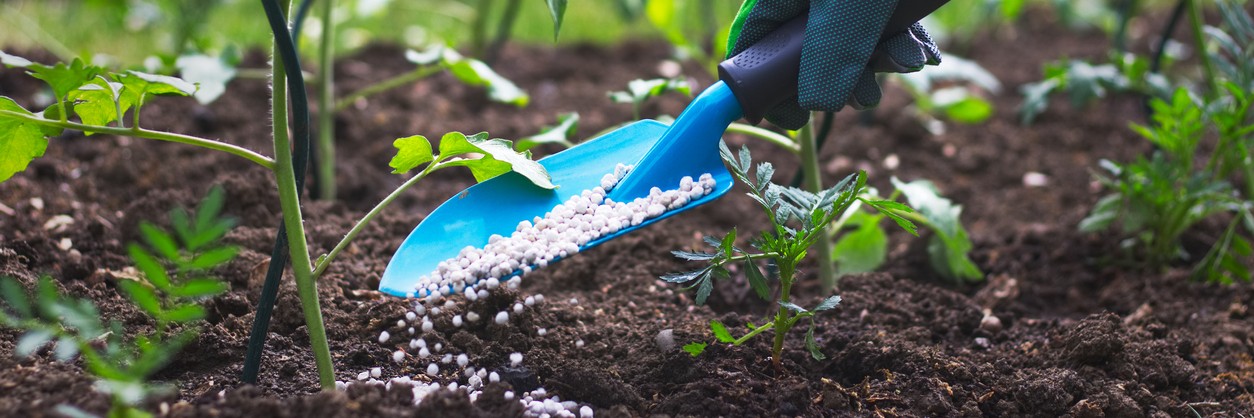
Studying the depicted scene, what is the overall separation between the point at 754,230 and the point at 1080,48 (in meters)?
1.85

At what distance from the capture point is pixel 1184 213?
71.8 inches

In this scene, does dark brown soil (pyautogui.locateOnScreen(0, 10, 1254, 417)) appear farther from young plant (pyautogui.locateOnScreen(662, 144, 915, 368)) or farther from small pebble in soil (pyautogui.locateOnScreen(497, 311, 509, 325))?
young plant (pyautogui.locateOnScreen(662, 144, 915, 368))

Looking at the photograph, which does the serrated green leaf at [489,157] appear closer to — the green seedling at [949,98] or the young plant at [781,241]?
the young plant at [781,241]

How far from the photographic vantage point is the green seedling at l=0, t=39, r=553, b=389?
1.11 metres

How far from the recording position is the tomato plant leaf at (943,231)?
5.49ft

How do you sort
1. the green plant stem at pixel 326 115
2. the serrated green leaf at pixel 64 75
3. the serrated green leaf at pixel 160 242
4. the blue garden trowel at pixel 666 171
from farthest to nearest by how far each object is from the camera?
the green plant stem at pixel 326 115
the blue garden trowel at pixel 666 171
the serrated green leaf at pixel 64 75
the serrated green leaf at pixel 160 242

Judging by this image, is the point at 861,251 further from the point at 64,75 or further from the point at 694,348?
the point at 64,75

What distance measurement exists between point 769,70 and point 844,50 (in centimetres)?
11

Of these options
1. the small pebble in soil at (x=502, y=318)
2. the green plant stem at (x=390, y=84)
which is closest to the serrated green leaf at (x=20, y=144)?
the small pebble in soil at (x=502, y=318)

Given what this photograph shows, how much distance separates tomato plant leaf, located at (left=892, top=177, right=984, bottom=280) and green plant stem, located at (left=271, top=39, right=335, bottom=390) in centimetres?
95

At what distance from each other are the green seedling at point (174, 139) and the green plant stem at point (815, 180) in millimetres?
508

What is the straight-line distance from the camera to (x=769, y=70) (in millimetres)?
1354

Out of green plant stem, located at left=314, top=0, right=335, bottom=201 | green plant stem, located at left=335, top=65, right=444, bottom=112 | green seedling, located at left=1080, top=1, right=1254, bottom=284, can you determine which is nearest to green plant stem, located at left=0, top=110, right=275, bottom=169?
green plant stem, located at left=335, top=65, right=444, bottom=112

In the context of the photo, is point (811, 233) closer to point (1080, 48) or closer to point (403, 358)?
point (403, 358)
